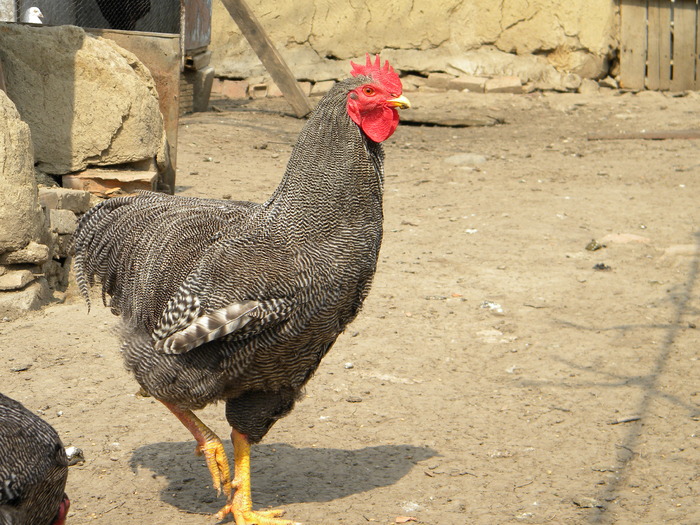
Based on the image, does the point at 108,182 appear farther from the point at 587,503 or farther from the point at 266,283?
the point at 587,503

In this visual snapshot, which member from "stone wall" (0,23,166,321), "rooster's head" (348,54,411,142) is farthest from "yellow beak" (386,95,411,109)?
"stone wall" (0,23,166,321)

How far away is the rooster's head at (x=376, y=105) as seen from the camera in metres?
3.92

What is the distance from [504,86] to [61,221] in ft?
33.4

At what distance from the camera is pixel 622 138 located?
12.9 meters

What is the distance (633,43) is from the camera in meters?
15.9

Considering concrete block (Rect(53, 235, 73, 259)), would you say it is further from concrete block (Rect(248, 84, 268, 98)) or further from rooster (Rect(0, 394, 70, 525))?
concrete block (Rect(248, 84, 268, 98))

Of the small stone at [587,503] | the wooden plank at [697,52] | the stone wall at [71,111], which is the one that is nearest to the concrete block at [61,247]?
the stone wall at [71,111]

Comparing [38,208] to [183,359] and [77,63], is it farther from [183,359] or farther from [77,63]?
[183,359]

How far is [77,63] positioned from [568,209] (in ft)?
17.0

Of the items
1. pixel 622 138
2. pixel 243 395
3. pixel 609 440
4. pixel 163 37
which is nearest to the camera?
pixel 243 395

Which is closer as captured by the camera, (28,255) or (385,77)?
(385,77)

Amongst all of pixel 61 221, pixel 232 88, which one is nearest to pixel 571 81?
pixel 232 88

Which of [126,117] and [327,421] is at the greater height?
[126,117]

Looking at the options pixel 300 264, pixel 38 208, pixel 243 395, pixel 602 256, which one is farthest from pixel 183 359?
pixel 602 256
